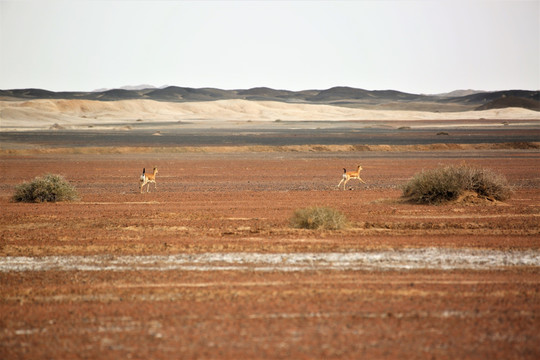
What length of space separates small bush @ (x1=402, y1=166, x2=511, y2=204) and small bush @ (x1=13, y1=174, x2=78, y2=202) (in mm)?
11961

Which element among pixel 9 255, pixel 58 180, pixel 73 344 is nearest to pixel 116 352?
pixel 73 344

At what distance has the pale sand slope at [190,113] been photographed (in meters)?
141

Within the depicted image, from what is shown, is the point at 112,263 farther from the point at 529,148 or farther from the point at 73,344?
the point at 529,148

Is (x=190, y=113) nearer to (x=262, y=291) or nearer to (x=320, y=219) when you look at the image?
(x=320, y=219)

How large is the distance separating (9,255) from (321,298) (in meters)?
7.46

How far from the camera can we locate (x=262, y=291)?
10984 millimetres

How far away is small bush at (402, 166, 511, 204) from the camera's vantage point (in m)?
22.1

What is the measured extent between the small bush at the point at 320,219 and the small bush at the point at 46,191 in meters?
10.3

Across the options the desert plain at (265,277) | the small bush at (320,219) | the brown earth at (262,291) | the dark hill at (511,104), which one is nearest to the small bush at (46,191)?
the desert plain at (265,277)

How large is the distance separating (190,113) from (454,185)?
15653 centimetres

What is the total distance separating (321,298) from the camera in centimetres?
1046

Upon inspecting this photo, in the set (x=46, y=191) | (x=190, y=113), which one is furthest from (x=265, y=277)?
(x=190, y=113)

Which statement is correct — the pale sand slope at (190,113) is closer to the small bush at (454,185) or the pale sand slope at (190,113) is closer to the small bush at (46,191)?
the small bush at (46,191)

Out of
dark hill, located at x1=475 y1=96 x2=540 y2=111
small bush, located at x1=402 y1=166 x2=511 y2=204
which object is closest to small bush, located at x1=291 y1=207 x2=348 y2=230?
small bush, located at x1=402 y1=166 x2=511 y2=204
